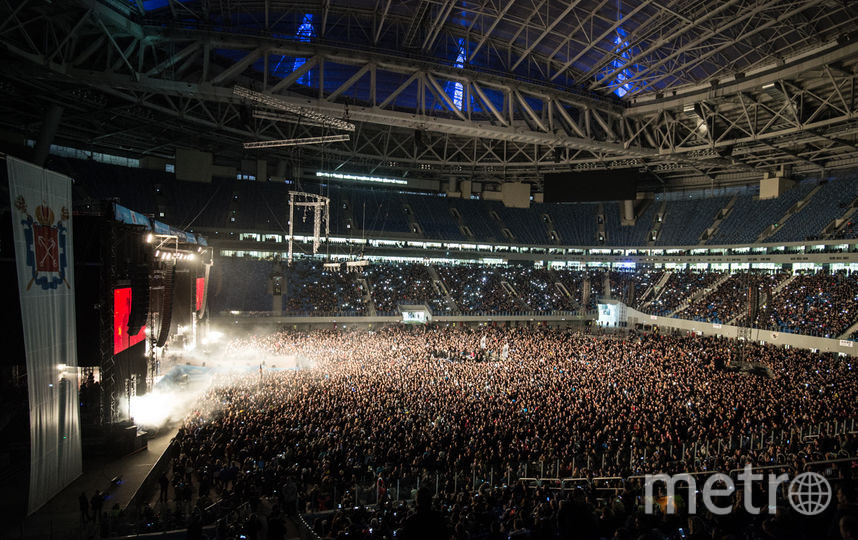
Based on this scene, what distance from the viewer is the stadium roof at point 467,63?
54.2 ft

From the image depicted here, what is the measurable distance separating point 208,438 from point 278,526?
7185 mm

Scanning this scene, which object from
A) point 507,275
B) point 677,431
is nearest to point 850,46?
point 677,431

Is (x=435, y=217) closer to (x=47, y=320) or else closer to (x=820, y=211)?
(x=820, y=211)

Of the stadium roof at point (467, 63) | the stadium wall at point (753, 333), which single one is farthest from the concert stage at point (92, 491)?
the stadium wall at point (753, 333)

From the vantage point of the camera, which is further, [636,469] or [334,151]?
[334,151]

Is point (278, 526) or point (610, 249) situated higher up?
point (610, 249)

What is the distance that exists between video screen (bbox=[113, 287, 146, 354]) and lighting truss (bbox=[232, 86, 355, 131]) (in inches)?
315

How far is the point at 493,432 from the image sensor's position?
11.8 meters

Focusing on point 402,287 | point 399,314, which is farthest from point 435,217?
point 399,314

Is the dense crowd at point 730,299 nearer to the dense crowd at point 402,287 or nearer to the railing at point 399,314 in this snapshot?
the railing at point 399,314

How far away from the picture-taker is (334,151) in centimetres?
3053

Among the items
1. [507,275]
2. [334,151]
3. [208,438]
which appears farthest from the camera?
[507,275]

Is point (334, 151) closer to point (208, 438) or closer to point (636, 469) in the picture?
point (208, 438)

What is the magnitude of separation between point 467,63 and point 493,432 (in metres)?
15.0
